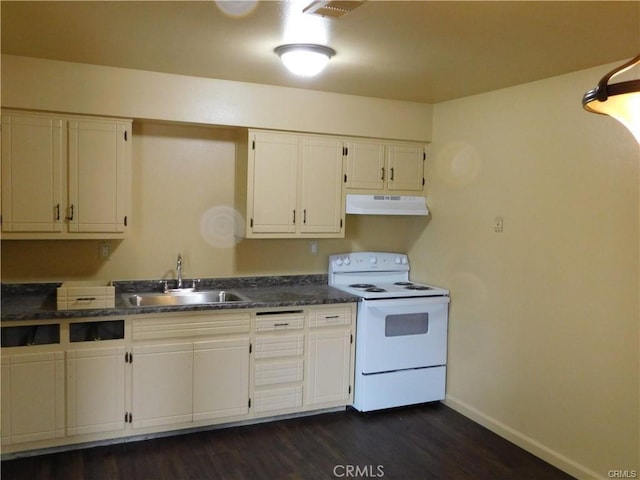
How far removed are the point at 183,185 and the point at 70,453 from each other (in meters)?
1.95

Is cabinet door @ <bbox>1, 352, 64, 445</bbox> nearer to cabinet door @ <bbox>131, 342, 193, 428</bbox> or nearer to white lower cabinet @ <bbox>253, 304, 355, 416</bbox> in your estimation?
cabinet door @ <bbox>131, 342, 193, 428</bbox>

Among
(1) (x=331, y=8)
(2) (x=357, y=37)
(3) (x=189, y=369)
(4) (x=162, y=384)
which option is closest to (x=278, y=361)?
(3) (x=189, y=369)

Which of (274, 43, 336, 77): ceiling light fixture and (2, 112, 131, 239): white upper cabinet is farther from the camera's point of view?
(2, 112, 131, 239): white upper cabinet

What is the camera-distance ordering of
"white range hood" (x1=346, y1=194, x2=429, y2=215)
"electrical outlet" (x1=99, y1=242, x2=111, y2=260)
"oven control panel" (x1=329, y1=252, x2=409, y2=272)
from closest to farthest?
"electrical outlet" (x1=99, y1=242, x2=111, y2=260) → "white range hood" (x1=346, y1=194, x2=429, y2=215) → "oven control panel" (x1=329, y1=252, x2=409, y2=272)

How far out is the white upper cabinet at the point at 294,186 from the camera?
4.02m

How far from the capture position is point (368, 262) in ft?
15.4

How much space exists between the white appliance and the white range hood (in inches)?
23.9

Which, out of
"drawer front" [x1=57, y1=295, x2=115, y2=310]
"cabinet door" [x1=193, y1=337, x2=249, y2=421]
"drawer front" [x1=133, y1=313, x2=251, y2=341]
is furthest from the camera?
"cabinet door" [x1=193, y1=337, x2=249, y2=421]

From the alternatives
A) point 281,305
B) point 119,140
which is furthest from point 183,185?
point 281,305

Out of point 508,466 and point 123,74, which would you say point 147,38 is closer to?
point 123,74

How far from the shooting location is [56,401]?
10.7 feet

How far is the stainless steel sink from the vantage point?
393cm

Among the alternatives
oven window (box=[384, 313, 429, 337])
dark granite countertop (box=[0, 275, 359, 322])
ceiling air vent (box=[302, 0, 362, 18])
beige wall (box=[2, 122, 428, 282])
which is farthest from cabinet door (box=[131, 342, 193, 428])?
ceiling air vent (box=[302, 0, 362, 18])

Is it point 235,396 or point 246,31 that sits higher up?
point 246,31
